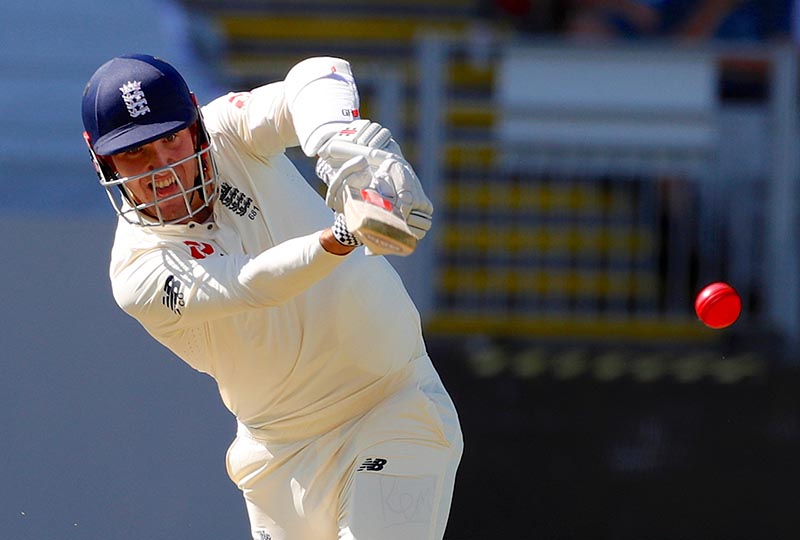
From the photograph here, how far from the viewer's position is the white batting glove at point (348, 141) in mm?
2648

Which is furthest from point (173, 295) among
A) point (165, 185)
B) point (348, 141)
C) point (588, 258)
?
point (588, 258)

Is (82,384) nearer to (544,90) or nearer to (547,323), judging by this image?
(547,323)

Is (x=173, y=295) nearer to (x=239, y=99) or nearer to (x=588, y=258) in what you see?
(x=239, y=99)

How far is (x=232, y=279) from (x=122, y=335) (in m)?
2.62

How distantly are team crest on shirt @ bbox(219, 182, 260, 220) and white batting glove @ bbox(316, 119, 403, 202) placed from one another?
1.46 feet

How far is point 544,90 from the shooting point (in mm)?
6891

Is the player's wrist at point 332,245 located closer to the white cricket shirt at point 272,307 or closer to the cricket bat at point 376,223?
the cricket bat at point 376,223

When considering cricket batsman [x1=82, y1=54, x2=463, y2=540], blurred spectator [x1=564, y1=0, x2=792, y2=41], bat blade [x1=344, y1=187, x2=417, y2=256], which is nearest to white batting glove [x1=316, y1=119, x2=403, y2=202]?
cricket batsman [x1=82, y1=54, x2=463, y2=540]

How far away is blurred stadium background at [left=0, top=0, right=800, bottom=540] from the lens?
625 cm

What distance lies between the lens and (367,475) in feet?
10.2

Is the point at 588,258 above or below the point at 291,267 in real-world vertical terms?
below

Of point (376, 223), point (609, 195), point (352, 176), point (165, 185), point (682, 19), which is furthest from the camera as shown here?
point (682, 19)

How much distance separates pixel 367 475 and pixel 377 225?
826 millimetres

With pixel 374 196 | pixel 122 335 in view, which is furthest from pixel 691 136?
pixel 374 196
